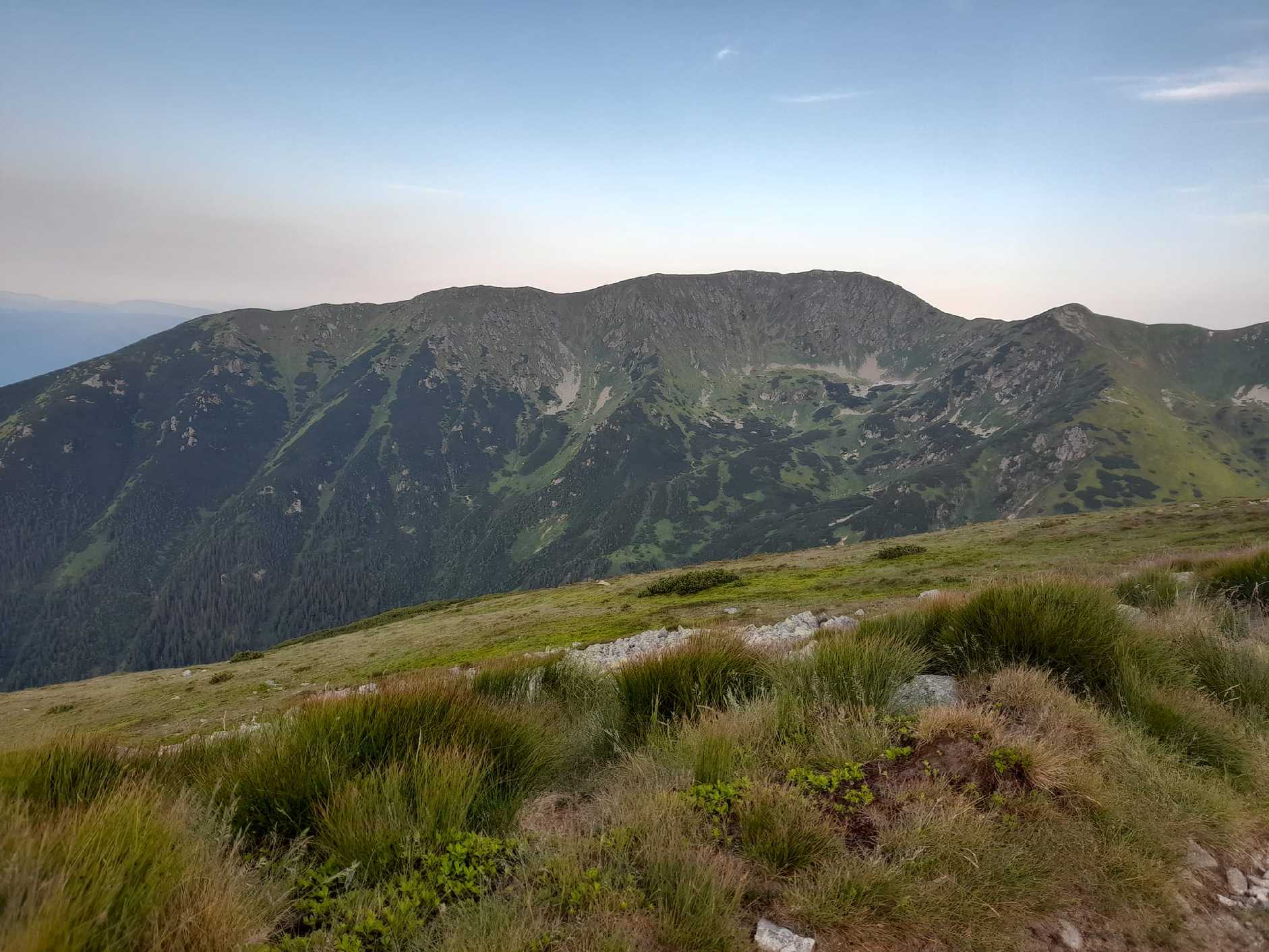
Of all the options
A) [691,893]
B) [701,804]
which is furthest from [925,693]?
[691,893]

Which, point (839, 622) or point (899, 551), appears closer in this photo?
point (839, 622)

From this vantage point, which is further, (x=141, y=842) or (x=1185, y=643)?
(x=1185, y=643)

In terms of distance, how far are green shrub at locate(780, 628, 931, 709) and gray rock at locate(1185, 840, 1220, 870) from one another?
248cm

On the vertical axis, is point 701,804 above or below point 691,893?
below

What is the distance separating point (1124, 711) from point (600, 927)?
668cm

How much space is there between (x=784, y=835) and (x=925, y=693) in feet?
12.8

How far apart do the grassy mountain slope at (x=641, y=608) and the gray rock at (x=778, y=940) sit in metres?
15.9

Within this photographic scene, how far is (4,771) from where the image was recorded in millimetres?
3836

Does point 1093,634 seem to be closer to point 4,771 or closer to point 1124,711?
point 1124,711

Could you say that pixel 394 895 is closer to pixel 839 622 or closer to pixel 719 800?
pixel 719 800

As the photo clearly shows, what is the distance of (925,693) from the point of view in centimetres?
702

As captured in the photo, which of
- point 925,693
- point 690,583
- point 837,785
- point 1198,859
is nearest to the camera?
point 1198,859

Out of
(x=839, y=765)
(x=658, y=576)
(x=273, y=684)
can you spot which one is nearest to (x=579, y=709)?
(x=839, y=765)

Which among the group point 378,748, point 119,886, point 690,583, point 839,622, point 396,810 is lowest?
point 690,583
